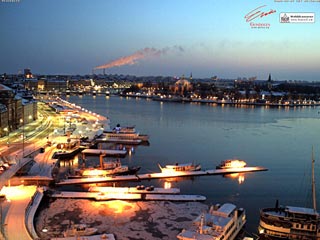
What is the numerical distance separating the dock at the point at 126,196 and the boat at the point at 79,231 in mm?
1011

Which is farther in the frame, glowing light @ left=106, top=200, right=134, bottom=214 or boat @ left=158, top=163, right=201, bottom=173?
boat @ left=158, top=163, right=201, bottom=173

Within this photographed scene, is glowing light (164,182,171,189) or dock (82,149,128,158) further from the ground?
dock (82,149,128,158)

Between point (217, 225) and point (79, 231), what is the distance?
131cm

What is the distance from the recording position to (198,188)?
5316 millimetres

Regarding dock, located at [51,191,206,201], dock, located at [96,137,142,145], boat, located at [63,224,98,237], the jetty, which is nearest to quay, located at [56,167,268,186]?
the jetty

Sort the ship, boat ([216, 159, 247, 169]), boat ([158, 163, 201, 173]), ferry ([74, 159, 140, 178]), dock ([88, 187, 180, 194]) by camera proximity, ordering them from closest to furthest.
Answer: the ship, dock ([88, 187, 180, 194]), ferry ([74, 159, 140, 178]), boat ([158, 163, 201, 173]), boat ([216, 159, 247, 169])

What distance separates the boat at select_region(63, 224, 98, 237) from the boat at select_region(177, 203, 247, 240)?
85cm

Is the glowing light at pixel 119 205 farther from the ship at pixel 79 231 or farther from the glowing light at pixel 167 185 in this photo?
the glowing light at pixel 167 185

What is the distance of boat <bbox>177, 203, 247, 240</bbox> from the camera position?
3330mm

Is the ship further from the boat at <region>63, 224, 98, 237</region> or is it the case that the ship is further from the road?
the road

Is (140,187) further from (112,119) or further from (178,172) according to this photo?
(112,119)

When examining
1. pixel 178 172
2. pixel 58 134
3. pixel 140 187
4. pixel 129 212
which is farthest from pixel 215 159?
pixel 58 134

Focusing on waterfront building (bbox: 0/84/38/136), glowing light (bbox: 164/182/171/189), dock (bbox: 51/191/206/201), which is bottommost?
glowing light (bbox: 164/182/171/189)

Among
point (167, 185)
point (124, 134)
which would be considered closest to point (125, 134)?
point (124, 134)
